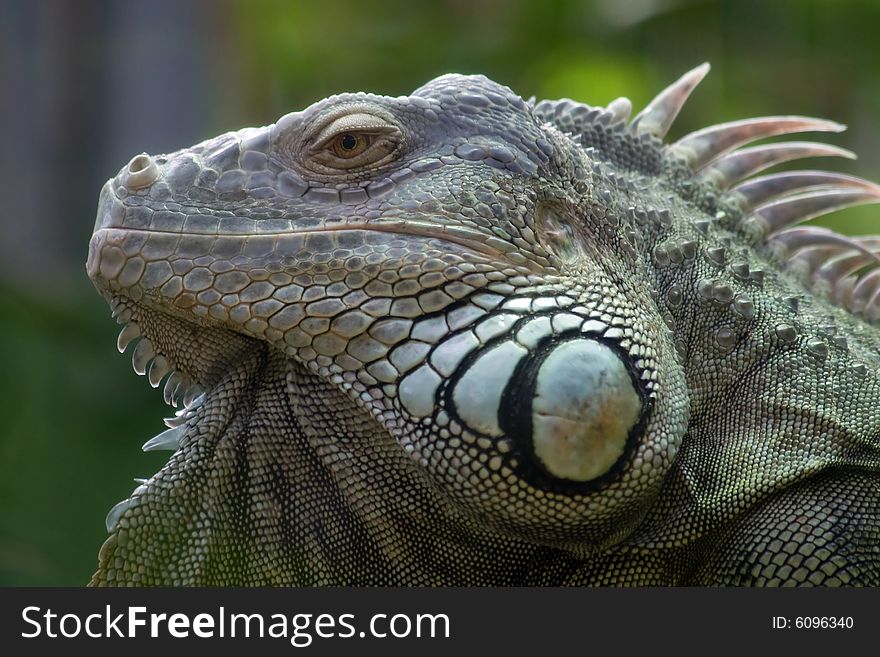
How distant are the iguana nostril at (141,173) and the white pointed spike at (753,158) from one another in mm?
1670

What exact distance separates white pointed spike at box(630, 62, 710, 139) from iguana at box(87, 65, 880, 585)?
0.42 m

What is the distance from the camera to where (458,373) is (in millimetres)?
2219

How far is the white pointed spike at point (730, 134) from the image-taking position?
306 cm

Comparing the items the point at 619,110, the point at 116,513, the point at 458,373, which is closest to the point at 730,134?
the point at 619,110

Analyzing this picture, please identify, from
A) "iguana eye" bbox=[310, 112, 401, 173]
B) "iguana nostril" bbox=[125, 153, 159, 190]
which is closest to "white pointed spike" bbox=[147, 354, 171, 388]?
"iguana nostril" bbox=[125, 153, 159, 190]

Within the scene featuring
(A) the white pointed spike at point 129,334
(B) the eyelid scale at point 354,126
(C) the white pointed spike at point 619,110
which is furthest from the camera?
(C) the white pointed spike at point 619,110

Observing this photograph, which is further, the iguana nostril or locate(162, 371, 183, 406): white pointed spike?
locate(162, 371, 183, 406): white pointed spike

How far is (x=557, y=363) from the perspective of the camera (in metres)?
2.21

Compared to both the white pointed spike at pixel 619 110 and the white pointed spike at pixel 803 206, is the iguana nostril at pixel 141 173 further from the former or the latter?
the white pointed spike at pixel 803 206

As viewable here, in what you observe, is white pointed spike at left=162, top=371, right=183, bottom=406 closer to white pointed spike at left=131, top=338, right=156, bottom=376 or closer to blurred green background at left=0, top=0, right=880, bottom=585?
white pointed spike at left=131, top=338, right=156, bottom=376

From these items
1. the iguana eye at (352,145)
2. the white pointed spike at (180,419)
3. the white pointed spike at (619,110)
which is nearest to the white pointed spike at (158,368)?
the white pointed spike at (180,419)

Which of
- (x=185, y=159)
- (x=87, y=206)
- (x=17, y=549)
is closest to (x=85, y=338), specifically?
(x=17, y=549)

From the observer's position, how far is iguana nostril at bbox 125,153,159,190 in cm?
247

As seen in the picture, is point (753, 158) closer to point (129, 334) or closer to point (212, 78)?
point (129, 334)
